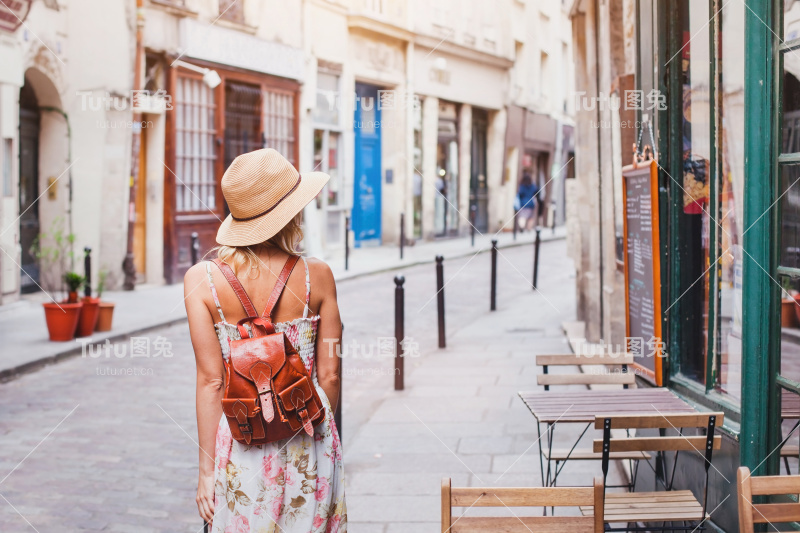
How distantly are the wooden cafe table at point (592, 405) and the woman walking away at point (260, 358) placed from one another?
1.36m

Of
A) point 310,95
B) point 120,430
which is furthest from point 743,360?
point 310,95

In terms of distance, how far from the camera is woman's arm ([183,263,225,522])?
9.09 feet

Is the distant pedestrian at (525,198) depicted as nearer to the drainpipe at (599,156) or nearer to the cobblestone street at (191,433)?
the cobblestone street at (191,433)

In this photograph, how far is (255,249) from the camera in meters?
2.85

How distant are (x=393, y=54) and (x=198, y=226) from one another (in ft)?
29.6

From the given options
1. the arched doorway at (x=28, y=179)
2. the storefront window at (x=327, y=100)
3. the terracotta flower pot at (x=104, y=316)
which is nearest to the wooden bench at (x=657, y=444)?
the terracotta flower pot at (x=104, y=316)

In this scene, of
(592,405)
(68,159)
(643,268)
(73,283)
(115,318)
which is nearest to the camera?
(592,405)

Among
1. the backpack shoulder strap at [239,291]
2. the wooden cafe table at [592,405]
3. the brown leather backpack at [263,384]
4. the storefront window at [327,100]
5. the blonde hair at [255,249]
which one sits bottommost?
the wooden cafe table at [592,405]

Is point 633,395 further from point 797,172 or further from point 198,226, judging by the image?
point 198,226

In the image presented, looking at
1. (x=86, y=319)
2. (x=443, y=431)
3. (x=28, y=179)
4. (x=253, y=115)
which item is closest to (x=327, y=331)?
(x=443, y=431)

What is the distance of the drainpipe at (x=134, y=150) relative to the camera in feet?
45.6

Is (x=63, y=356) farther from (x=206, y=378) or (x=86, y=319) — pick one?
(x=206, y=378)

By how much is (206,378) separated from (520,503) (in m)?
1.03

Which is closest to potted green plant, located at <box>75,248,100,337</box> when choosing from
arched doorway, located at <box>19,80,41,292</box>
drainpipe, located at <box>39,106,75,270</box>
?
arched doorway, located at <box>19,80,41,292</box>
